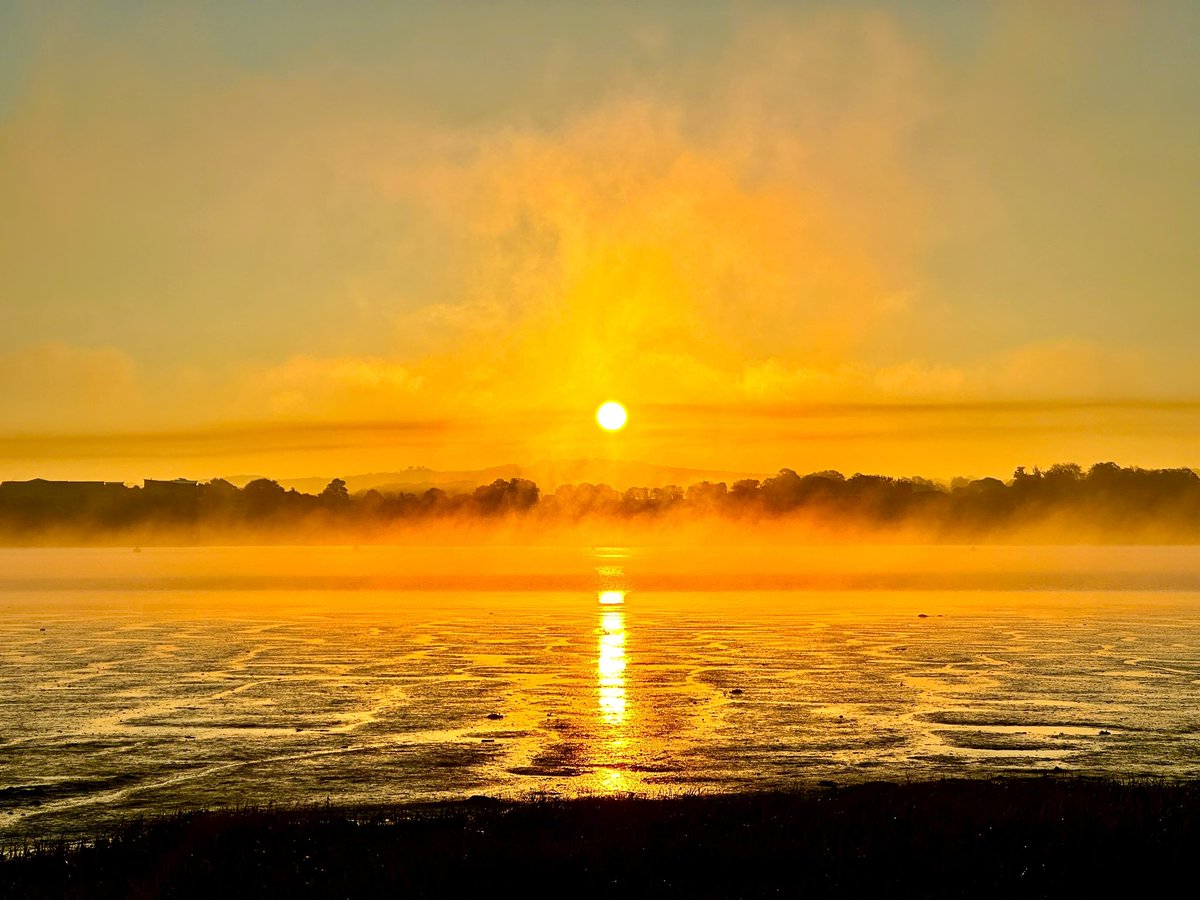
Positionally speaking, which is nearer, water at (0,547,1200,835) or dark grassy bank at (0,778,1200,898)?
dark grassy bank at (0,778,1200,898)

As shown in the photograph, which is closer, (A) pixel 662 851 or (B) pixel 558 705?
(A) pixel 662 851

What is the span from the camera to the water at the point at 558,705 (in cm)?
2472

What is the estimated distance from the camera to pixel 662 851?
1675 centimetres

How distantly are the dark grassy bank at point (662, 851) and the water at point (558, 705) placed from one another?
11.9ft

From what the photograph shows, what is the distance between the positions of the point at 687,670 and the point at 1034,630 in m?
28.2

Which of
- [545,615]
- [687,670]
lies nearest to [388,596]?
[545,615]

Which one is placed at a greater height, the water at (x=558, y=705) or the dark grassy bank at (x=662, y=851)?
the dark grassy bank at (x=662, y=851)

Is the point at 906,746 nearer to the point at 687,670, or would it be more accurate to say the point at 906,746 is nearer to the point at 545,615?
the point at 687,670

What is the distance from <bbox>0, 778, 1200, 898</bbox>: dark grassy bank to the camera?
1563 centimetres

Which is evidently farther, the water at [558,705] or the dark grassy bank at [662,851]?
the water at [558,705]

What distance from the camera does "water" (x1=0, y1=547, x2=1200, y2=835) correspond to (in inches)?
973

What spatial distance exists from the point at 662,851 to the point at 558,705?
18.3 m

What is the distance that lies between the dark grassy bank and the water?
11.9ft

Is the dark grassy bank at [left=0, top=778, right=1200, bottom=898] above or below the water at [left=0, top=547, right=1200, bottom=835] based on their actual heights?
above
